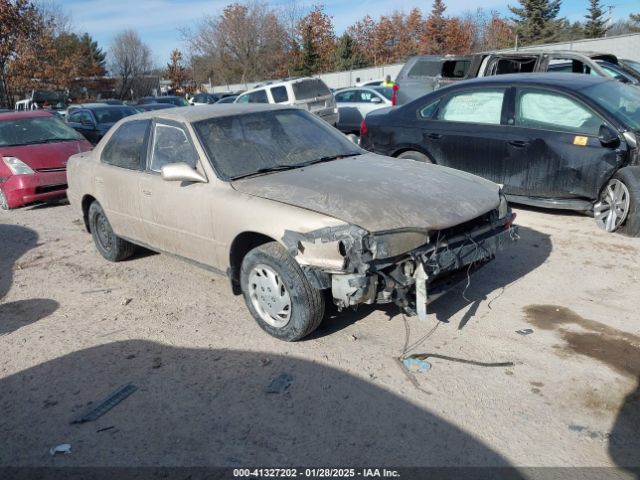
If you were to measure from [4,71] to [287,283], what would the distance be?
103ft

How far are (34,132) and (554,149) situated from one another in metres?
8.33

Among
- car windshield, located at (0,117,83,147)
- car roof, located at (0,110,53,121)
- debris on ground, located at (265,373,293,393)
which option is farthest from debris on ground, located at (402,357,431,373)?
car roof, located at (0,110,53,121)

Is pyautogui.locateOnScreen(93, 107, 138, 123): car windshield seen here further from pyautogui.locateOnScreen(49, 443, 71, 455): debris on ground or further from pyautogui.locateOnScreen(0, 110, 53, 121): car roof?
pyautogui.locateOnScreen(49, 443, 71, 455): debris on ground

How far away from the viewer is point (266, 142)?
4.63 meters

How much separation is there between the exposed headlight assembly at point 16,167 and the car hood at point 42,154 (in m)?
0.07

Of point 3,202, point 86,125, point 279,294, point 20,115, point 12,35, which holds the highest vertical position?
point 12,35

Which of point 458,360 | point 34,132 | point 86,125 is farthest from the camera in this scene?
point 86,125

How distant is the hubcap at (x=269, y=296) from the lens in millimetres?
3777

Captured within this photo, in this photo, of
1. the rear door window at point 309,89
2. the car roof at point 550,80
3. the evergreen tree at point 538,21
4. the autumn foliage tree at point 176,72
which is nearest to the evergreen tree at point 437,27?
the evergreen tree at point 538,21

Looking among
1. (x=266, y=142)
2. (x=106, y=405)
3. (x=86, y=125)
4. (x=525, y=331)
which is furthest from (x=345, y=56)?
(x=106, y=405)

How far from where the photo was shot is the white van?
14.2 metres

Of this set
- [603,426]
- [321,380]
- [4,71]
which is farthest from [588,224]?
[4,71]

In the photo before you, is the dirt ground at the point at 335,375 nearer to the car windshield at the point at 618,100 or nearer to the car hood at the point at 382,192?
the car hood at the point at 382,192

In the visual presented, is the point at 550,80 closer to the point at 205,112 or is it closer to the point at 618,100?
the point at 618,100
